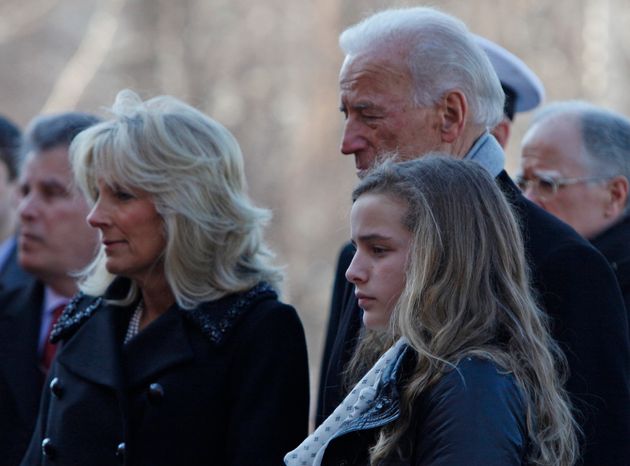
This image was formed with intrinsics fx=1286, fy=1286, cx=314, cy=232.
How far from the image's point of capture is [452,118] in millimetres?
3461

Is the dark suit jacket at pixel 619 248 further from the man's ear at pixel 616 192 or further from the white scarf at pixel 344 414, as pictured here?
the white scarf at pixel 344 414

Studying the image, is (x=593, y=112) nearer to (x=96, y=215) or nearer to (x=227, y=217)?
(x=227, y=217)

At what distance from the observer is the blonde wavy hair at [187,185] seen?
12.3 feet

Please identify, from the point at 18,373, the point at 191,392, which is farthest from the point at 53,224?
the point at 191,392

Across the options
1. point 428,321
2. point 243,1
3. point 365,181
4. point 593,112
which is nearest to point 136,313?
point 365,181

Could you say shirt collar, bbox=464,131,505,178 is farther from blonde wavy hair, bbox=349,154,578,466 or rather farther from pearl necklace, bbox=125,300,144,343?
pearl necklace, bbox=125,300,144,343

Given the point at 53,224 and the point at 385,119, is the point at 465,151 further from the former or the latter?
the point at 53,224

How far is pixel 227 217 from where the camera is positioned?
151 inches

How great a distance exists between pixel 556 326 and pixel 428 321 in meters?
0.56

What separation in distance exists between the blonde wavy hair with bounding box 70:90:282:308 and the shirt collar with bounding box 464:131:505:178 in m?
0.77

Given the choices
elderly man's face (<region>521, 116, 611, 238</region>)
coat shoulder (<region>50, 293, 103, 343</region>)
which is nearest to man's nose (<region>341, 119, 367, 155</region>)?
coat shoulder (<region>50, 293, 103, 343</region>)

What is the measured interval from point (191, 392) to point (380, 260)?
3.13ft

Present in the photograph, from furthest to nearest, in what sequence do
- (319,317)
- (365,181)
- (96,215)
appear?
1. (319,317)
2. (96,215)
3. (365,181)

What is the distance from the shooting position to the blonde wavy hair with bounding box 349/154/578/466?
2664mm
